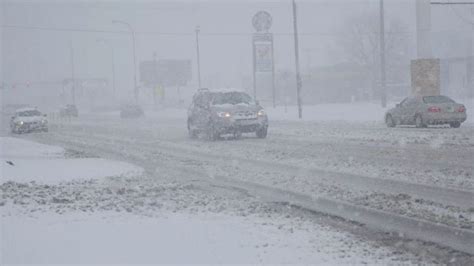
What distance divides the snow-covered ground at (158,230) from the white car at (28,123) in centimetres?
2941

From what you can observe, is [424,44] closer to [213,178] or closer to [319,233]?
[213,178]

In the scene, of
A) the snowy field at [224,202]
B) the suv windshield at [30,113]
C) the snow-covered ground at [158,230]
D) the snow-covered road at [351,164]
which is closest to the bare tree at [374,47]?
the suv windshield at [30,113]

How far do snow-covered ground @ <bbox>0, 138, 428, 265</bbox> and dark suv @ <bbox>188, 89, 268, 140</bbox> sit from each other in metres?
12.2

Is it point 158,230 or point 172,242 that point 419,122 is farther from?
point 172,242

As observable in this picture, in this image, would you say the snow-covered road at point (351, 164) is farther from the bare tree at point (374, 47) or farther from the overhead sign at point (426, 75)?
the bare tree at point (374, 47)

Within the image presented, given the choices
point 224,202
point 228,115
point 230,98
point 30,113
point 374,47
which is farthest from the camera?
point 374,47

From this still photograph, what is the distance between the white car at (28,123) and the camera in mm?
41656

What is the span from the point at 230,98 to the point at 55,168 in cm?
1107

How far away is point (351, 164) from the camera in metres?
16.2

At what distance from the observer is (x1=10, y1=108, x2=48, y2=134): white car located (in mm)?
41656

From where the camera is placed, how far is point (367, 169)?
49.2ft

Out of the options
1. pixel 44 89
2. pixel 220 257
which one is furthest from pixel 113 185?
pixel 44 89

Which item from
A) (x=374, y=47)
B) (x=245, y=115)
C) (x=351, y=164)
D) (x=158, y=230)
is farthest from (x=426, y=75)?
(x=374, y=47)

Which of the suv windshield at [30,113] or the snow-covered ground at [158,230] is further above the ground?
the suv windshield at [30,113]
